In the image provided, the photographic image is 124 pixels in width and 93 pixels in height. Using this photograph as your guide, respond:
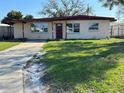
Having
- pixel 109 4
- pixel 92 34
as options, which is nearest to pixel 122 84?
pixel 109 4

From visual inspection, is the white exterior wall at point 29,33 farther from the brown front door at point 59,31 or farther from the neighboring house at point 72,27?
the brown front door at point 59,31

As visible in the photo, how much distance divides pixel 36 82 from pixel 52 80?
529mm

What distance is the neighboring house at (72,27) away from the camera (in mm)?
37531

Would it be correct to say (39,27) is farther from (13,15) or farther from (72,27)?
(13,15)

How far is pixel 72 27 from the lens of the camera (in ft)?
124

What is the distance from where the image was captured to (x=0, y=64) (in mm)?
13688

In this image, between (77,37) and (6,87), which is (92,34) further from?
(6,87)

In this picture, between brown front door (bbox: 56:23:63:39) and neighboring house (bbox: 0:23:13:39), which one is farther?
neighboring house (bbox: 0:23:13:39)

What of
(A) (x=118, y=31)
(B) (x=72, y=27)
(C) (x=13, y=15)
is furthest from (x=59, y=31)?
(C) (x=13, y=15)

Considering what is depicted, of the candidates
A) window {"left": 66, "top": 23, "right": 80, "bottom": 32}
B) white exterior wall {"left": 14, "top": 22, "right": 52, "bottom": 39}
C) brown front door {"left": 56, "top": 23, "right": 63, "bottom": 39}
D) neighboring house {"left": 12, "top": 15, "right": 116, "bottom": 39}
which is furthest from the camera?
white exterior wall {"left": 14, "top": 22, "right": 52, "bottom": 39}

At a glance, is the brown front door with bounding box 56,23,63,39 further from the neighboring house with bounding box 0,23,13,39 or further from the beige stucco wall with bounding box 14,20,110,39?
the neighboring house with bounding box 0,23,13,39

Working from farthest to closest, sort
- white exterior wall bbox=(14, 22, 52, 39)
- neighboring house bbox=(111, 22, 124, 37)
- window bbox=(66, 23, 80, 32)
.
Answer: neighboring house bbox=(111, 22, 124, 37)
white exterior wall bbox=(14, 22, 52, 39)
window bbox=(66, 23, 80, 32)

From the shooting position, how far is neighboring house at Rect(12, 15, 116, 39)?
3753 centimetres

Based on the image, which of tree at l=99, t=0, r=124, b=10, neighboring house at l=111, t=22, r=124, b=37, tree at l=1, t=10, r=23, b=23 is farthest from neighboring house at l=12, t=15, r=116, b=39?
tree at l=1, t=10, r=23, b=23
